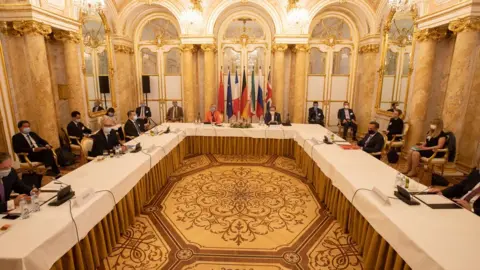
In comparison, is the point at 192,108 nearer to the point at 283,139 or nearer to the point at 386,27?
the point at 283,139

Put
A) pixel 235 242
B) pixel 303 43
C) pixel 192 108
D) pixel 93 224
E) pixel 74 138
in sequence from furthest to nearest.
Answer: pixel 192 108 → pixel 303 43 → pixel 74 138 → pixel 235 242 → pixel 93 224

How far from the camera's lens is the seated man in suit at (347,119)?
9.44 metres

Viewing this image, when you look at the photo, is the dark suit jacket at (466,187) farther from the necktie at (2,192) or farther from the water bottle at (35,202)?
the necktie at (2,192)

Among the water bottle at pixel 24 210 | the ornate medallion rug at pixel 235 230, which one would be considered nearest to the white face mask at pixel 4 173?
the water bottle at pixel 24 210

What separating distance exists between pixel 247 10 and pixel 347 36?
12.9 ft

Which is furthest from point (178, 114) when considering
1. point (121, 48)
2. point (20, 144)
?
point (20, 144)

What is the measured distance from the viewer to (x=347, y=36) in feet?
33.1

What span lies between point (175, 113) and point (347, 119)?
20.8 feet

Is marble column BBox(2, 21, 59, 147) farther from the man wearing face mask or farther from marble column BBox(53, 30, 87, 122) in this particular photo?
the man wearing face mask

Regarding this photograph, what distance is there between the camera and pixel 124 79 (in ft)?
32.7

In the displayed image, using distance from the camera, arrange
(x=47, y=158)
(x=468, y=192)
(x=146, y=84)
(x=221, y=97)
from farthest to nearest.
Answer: (x=146, y=84)
(x=221, y=97)
(x=47, y=158)
(x=468, y=192)

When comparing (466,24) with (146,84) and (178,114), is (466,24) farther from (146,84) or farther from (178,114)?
(146,84)

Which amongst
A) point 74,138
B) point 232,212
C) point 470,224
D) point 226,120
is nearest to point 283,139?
point 232,212

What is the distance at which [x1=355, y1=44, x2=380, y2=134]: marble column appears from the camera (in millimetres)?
9305
